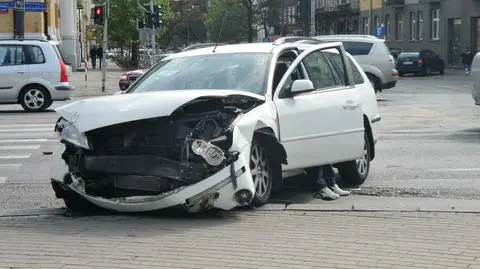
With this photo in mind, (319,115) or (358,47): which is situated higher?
(358,47)

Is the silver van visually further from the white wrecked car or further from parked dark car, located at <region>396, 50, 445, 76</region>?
parked dark car, located at <region>396, 50, 445, 76</region>

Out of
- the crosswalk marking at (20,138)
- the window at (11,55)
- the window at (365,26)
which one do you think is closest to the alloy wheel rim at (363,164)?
the crosswalk marking at (20,138)

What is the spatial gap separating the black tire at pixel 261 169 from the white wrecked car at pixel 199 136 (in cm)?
1

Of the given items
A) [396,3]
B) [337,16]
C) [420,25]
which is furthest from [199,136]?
[337,16]

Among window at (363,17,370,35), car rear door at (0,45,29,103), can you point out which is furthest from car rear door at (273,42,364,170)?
window at (363,17,370,35)

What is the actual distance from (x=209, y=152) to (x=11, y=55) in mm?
14810

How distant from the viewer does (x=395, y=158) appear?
1234 centimetres

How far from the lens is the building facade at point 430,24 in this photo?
54125mm

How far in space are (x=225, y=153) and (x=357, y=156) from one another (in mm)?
2625

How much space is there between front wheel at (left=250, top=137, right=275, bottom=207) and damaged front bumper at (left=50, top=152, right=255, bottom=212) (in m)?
0.41

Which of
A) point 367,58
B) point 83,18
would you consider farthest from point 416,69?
point 83,18

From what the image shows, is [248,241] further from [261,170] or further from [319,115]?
[319,115]

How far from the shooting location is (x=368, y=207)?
8.29 metres

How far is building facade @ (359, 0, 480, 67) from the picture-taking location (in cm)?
5412
